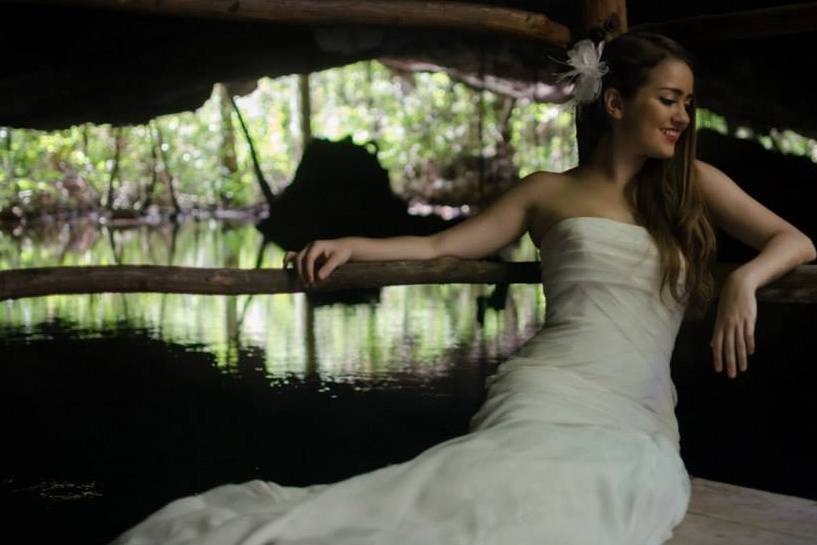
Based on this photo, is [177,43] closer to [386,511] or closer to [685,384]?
[685,384]

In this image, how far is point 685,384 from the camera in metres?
6.62

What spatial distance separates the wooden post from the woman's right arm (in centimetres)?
62

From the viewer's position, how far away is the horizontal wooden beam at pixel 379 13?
8.11 ft

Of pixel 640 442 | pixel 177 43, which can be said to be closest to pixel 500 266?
pixel 640 442

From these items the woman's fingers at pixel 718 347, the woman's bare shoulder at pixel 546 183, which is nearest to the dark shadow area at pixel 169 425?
the woman's bare shoulder at pixel 546 183

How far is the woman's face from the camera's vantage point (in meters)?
1.94

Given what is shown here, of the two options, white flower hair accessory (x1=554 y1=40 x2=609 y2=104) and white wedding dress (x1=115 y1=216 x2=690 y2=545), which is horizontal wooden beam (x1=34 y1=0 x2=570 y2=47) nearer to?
white flower hair accessory (x1=554 y1=40 x2=609 y2=104)

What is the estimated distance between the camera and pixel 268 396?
20.5 feet

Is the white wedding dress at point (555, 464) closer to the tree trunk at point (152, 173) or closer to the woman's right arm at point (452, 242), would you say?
the woman's right arm at point (452, 242)

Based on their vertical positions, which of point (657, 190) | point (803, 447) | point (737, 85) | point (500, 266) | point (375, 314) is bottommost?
point (803, 447)

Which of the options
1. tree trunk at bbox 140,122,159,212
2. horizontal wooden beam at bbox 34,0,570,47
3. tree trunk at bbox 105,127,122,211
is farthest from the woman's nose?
tree trunk at bbox 140,122,159,212

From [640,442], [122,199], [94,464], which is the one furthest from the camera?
[122,199]

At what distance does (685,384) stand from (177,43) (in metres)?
5.13

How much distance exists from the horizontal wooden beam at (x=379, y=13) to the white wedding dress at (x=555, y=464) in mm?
912
